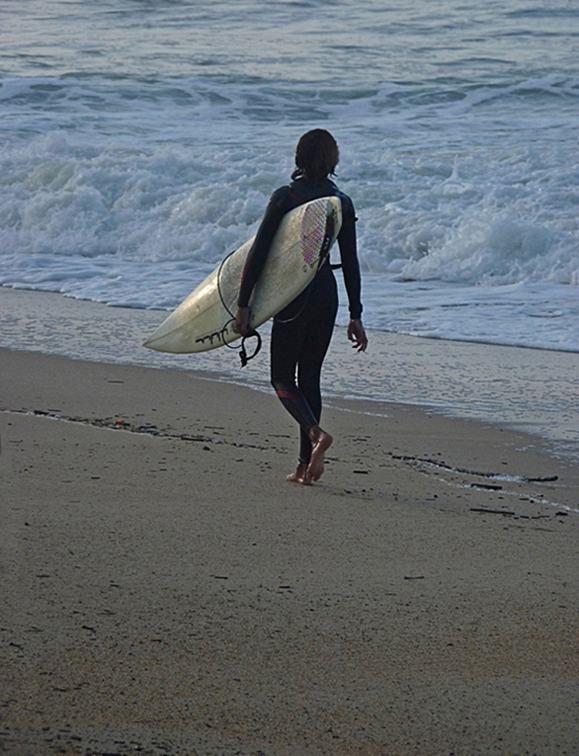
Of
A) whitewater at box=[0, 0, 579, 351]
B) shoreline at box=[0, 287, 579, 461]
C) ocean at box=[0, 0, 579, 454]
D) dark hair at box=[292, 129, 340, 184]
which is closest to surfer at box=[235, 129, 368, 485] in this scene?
dark hair at box=[292, 129, 340, 184]

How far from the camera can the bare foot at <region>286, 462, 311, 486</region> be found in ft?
13.2

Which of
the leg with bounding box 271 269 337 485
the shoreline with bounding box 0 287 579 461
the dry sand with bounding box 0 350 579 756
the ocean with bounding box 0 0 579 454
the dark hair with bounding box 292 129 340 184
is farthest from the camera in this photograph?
the ocean with bounding box 0 0 579 454

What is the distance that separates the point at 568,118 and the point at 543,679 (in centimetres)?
1639

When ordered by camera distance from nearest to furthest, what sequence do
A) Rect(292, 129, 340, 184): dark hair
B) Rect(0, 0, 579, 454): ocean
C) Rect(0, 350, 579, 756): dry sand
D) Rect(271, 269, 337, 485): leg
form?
1. Rect(0, 350, 579, 756): dry sand
2. Rect(292, 129, 340, 184): dark hair
3. Rect(271, 269, 337, 485): leg
4. Rect(0, 0, 579, 454): ocean

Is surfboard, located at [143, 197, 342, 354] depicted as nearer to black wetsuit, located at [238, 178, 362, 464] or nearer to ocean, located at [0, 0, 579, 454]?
black wetsuit, located at [238, 178, 362, 464]

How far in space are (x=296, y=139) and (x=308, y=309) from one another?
13458mm

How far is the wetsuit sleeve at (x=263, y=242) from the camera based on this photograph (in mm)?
4055

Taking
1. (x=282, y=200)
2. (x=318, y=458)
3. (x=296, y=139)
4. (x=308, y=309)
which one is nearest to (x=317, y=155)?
(x=282, y=200)

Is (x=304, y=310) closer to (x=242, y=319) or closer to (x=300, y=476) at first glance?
(x=242, y=319)

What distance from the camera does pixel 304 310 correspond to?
13.5 ft

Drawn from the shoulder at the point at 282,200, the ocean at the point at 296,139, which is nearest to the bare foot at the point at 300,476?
the shoulder at the point at 282,200

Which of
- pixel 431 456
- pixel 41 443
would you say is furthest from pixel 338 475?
pixel 41 443

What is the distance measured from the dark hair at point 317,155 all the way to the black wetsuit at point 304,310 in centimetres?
4

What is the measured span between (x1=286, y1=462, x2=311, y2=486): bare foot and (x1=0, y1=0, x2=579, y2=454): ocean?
3593 millimetres
